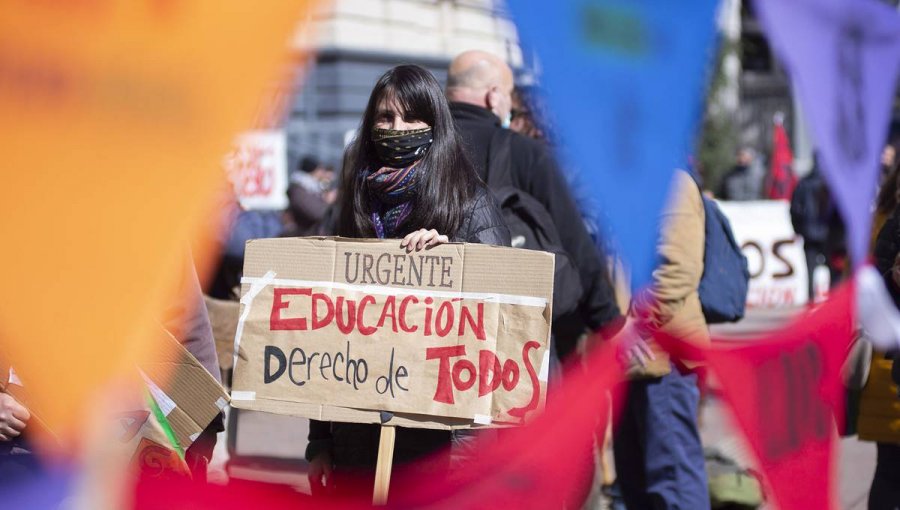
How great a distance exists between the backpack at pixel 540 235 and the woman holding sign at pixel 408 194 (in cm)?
64

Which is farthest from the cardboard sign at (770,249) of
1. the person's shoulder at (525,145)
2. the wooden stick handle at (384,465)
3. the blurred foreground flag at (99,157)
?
the blurred foreground flag at (99,157)

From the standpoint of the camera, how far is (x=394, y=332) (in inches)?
123

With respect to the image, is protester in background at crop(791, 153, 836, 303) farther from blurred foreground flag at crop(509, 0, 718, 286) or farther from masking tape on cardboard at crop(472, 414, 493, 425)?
masking tape on cardboard at crop(472, 414, 493, 425)

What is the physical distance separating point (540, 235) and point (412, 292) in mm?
983

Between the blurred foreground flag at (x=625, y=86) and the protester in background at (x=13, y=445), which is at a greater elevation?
the blurred foreground flag at (x=625, y=86)

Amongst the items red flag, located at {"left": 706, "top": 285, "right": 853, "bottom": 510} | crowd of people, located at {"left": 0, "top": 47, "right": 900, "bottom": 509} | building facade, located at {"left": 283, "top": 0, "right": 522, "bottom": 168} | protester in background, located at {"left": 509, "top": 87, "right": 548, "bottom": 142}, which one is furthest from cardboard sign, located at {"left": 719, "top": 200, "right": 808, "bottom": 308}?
red flag, located at {"left": 706, "top": 285, "right": 853, "bottom": 510}

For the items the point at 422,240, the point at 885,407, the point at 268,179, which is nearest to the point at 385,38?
the point at 422,240

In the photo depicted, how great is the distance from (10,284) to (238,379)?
68cm

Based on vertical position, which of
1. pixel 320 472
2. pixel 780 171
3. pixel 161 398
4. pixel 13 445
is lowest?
pixel 320 472

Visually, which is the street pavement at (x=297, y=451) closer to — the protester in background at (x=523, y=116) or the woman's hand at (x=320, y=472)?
the protester in background at (x=523, y=116)

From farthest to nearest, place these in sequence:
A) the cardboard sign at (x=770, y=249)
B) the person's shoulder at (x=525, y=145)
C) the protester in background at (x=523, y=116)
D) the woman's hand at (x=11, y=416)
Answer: the cardboard sign at (x=770, y=249) < the protester in background at (x=523, y=116) < the person's shoulder at (x=525, y=145) < the woman's hand at (x=11, y=416)

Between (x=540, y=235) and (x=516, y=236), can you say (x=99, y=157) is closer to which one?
(x=516, y=236)

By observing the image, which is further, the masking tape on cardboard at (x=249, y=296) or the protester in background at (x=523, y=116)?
the protester in background at (x=523, y=116)

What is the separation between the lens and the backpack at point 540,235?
3.93 metres
